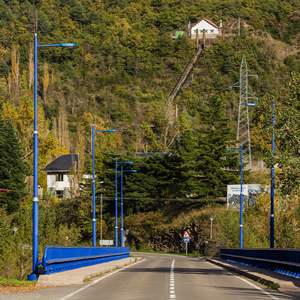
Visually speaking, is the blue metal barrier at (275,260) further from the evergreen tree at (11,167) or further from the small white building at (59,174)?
the small white building at (59,174)

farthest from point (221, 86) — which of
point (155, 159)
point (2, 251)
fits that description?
point (2, 251)

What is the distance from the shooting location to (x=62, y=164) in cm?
9962

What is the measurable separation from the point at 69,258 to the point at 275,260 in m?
8.65

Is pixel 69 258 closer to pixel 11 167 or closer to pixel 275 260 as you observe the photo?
pixel 275 260

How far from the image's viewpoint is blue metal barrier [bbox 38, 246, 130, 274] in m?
18.1

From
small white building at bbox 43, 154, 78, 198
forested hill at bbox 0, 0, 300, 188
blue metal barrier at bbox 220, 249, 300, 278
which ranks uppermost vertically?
forested hill at bbox 0, 0, 300, 188

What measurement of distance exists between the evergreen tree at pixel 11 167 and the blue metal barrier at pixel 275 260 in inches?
2048

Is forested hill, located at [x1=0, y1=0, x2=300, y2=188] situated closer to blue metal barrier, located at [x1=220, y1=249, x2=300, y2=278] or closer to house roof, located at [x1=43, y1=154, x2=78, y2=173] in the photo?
house roof, located at [x1=43, y1=154, x2=78, y2=173]

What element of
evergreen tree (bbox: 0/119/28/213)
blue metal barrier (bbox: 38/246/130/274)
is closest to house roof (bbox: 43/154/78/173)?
evergreen tree (bbox: 0/119/28/213)

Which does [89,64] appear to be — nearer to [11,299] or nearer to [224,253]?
[224,253]

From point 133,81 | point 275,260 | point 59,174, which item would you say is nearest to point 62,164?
point 59,174

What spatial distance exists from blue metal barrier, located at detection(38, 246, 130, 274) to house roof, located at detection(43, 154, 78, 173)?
6454cm

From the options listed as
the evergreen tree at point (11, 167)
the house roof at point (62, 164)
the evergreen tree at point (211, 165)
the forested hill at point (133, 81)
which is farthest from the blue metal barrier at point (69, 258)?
the forested hill at point (133, 81)

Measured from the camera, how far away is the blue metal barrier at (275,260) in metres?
19.6
